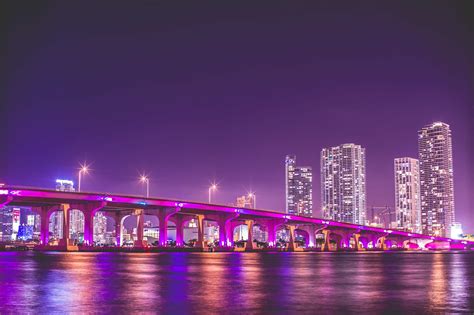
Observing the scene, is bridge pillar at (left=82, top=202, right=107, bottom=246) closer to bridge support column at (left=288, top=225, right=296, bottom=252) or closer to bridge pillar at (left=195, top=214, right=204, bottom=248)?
bridge pillar at (left=195, top=214, right=204, bottom=248)

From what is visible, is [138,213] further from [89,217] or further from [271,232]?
[271,232]

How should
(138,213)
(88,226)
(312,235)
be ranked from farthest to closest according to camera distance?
(312,235)
(138,213)
(88,226)

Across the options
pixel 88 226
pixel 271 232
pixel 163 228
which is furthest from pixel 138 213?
pixel 271 232

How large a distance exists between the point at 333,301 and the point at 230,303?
13.1 ft

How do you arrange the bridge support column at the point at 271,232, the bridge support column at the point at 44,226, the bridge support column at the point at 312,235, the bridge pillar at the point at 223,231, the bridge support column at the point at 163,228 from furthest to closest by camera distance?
the bridge support column at the point at 312,235 < the bridge support column at the point at 271,232 < the bridge pillar at the point at 223,231 < the bridge support column at the point at 163,228 < the bridge support column at the point at 44,226

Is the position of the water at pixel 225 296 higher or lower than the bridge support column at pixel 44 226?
lower

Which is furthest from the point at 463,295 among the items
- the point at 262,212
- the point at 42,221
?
the point at 262,212

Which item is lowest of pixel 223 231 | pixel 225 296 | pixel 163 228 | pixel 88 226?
pixel 225 296

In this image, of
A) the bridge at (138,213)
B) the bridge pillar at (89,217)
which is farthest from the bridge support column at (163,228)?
the bridge pillar at (89,217)

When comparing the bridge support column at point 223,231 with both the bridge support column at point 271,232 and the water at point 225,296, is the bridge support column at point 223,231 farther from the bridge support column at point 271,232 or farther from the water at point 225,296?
the water at point 225,296

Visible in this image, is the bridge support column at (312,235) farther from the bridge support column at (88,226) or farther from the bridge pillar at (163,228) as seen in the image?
the bridge support column at (88,226)

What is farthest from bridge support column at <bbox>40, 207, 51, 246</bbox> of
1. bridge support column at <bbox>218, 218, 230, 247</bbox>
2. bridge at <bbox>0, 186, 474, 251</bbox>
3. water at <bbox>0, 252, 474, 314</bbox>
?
water at <bbox>0, 252, 474, 314</bbox>

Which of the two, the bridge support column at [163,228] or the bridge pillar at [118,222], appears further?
the bridge pillar at [118,222]

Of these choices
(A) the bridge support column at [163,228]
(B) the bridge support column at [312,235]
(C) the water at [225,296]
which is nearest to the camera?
(C) the water at [225,296]
